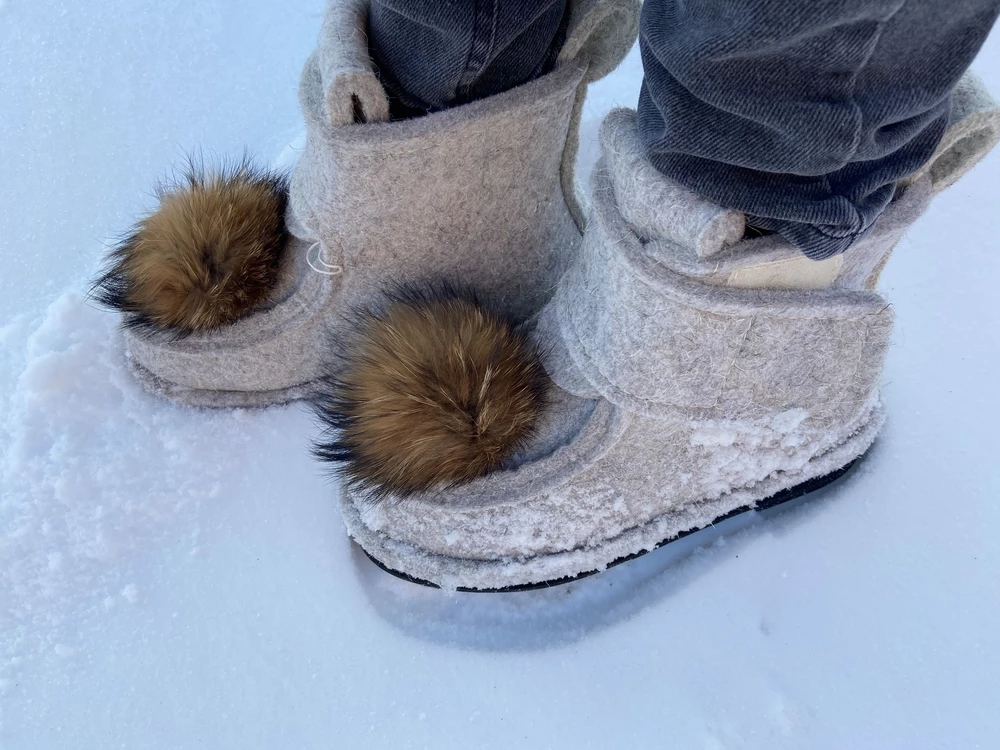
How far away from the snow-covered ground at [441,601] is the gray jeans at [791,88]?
1.16ft

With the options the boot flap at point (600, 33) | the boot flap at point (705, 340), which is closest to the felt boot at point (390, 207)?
the boot flap at point (600, 33)

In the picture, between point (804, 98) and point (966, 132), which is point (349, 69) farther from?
point (966, 132)

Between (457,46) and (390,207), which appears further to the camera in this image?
(390,207)

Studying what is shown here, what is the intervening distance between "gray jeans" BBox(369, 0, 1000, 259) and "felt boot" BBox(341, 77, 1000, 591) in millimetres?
29

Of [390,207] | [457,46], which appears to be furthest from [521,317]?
[457,46]

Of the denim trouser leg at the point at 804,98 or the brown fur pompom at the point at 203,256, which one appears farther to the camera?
the brown fur pompom at the point at 203,256

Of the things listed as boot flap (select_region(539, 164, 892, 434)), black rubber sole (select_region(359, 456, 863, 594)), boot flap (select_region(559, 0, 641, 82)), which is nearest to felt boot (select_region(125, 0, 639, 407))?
boot flap (select_region(559, 0, 641, 82))

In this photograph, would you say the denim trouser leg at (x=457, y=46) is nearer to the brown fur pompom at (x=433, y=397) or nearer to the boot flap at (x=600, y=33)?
the boot flap at (x=600, y=33)

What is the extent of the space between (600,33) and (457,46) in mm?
160

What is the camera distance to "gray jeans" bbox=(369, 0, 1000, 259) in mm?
399

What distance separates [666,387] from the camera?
589mm

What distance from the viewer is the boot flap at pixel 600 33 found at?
62 centimetres

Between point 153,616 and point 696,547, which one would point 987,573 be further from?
point 153,616

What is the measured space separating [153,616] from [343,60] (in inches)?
20.4
